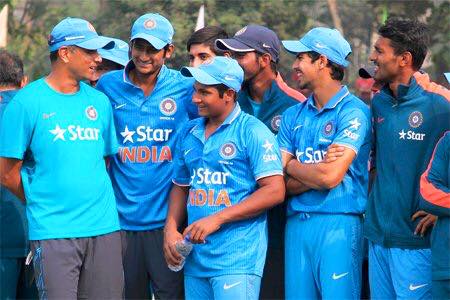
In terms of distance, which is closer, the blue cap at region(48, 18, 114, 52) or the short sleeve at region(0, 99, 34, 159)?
the short sleeve at region(0, 99, 34, 159)

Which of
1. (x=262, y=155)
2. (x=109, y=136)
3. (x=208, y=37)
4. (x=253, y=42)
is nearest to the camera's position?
(x=262, y=155)

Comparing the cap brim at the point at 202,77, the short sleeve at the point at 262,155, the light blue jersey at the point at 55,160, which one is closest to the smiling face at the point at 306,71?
the short sleeve at the point at 262,155

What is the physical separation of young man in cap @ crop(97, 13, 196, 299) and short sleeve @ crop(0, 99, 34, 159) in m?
0.83

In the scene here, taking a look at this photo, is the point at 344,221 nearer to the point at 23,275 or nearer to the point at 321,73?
the point at 321,73

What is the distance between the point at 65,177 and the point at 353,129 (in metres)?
1.88

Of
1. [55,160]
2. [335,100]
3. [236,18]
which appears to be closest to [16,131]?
[55,160]

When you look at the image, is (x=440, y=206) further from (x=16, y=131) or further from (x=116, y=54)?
(x=116, y=54)

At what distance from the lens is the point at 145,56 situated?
6.93 metres

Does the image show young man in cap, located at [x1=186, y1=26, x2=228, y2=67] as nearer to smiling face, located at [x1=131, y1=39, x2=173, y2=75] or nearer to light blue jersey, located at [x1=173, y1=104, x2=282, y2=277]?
smiling face, located at [x1=131, y1=39, x2=173, y2=75]

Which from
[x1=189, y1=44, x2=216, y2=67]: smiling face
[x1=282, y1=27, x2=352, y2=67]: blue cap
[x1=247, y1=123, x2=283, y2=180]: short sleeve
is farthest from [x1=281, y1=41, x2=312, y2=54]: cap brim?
[x1=189, y1=44, x2=216, y2=67]: smiling face

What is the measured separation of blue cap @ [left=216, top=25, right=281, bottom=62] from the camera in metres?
7.21

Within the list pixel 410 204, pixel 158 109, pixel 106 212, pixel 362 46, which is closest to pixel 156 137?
pixel 158 109

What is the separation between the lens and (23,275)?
745 cm

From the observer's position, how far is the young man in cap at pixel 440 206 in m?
6.04
